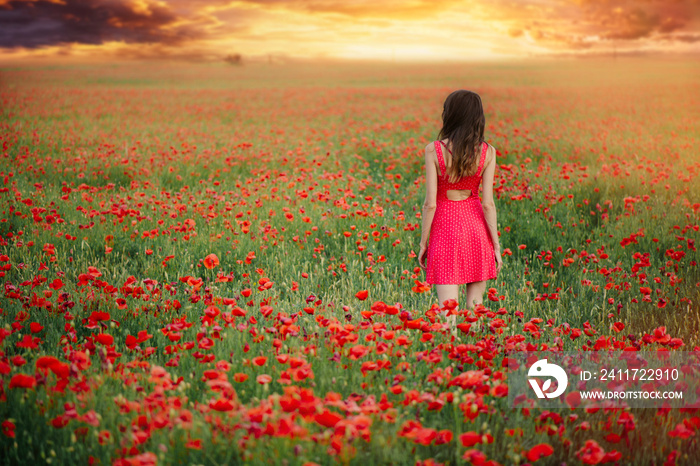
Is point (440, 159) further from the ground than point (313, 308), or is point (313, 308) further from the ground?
point (440, 159)

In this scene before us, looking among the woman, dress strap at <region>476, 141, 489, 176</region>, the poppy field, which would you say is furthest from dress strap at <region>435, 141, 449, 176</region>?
the poppy field

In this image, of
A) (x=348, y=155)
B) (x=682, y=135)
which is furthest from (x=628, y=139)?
(x=348, y=155)

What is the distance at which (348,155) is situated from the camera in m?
11.6

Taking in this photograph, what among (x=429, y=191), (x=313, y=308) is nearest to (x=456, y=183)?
(x=429, y=191)

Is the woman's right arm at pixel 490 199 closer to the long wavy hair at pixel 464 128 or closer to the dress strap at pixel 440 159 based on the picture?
the long wavy hair at pixel 464 128

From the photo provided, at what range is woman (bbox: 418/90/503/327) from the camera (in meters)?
3.79

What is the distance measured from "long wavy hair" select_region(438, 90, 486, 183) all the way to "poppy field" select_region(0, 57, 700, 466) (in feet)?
3.43

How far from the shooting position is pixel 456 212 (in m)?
4.01

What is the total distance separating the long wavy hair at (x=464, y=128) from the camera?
3.68m

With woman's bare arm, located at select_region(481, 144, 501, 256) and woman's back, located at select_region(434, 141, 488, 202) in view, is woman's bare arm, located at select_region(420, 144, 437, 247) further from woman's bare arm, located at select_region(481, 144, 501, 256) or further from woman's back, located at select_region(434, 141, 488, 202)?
woman's bare arm, located at select_region(481, 144, 501, 256)

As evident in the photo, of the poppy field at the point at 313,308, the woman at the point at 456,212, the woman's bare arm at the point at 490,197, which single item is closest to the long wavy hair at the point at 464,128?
the woman at the point at 456,212

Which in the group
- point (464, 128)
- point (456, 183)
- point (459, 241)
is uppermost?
point (464, 128)

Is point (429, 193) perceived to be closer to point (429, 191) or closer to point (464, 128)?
point (429, 191)

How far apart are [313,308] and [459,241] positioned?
1.61m
